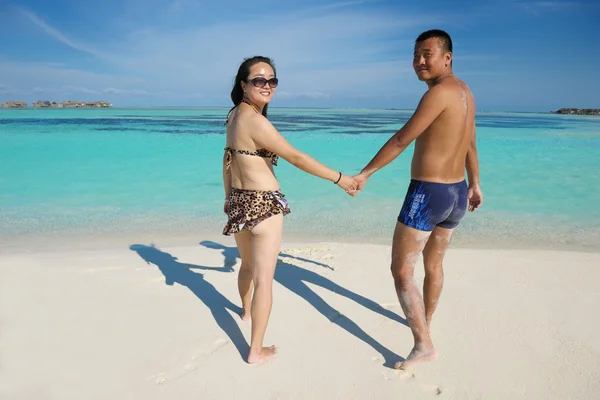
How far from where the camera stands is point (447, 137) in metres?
2.70

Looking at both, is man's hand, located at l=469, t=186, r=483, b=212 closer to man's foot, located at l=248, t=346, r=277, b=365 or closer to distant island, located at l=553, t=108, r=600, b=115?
man's foot, located at l=248, t=346, r=277, b=365

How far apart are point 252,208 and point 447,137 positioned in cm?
129

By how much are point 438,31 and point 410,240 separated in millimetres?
1314

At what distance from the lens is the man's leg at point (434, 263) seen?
3035 millimetres

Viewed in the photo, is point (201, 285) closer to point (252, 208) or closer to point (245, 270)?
point (245, 270)

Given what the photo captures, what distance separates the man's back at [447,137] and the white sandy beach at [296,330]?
4.12ft

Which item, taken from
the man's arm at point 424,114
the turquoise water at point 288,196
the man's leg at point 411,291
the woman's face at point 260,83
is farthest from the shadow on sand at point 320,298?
the woman's face at point 260,83

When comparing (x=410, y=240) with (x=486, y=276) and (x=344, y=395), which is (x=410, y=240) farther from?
(x=486, y=276)

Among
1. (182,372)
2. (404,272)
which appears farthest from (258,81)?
(182,372)

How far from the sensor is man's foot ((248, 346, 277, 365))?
2850 mm

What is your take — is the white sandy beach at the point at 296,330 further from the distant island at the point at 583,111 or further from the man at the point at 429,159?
the distant island at the point at 583,111

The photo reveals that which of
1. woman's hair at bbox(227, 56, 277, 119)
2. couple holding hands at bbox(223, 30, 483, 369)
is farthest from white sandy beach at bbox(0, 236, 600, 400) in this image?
woman's hair at bbox(227, 56, 277, 119)

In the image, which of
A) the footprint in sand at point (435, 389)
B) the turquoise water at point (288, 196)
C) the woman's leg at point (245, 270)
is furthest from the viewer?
the turquoise water at point (288, 196)

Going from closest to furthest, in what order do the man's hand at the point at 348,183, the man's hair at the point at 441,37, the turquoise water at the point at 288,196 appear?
the man's hair at the point at 441,37, the man's hand at the point at 348,183, the turquoise water at the point at 288,196
